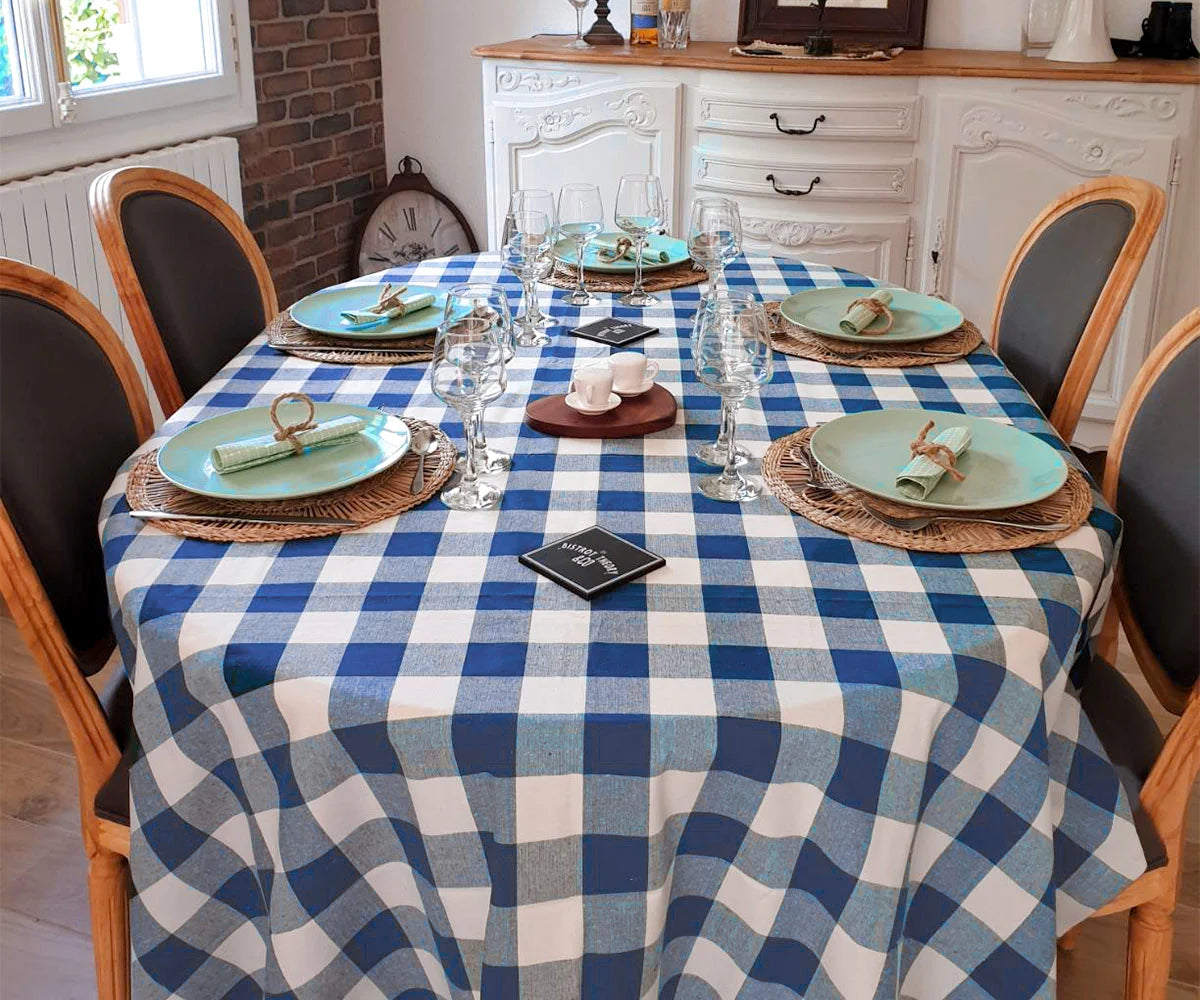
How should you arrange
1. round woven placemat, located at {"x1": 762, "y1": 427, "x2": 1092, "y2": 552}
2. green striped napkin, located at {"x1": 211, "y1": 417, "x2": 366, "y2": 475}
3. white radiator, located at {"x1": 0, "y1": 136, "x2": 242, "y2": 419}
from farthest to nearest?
white radiator, located at {"x1": 0, "y1": 136, "x2": 242, "y2": 419} < green striped napkin, located at {"x1": 211, "y1": 417, "x2": 366, "y2": 475} < round woven placemat, located at {"x1": 762, "y1": 427, "x2": 1092, "y2": 552}

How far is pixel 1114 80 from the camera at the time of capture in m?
2.93

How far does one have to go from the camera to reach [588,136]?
3406 mm

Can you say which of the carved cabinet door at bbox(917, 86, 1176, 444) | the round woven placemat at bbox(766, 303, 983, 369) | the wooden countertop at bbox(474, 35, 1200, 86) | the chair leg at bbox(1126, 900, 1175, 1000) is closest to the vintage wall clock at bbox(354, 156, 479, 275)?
the wooden countertop at bbox(474, 35, 1200, 86)

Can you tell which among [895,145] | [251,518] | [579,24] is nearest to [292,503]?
[251,518]

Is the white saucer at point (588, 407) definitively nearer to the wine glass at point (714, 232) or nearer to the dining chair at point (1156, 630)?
the wine glass at point (714, 232)

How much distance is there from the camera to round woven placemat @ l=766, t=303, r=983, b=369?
5.61 ft

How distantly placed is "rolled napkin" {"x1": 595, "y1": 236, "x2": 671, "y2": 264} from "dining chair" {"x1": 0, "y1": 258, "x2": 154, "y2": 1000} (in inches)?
34.3

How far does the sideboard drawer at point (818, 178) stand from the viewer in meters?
3.16

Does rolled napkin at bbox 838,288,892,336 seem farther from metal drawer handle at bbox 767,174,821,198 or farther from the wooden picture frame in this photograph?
the wooden picture frame

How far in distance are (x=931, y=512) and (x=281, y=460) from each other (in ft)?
2.33

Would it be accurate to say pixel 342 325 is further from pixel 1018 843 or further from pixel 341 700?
pixel 1018 843

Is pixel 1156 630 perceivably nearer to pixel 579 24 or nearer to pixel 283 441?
pixel 283 441

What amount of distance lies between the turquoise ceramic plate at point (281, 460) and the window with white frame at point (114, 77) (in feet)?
5.44

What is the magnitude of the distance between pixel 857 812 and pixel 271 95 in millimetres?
3150
